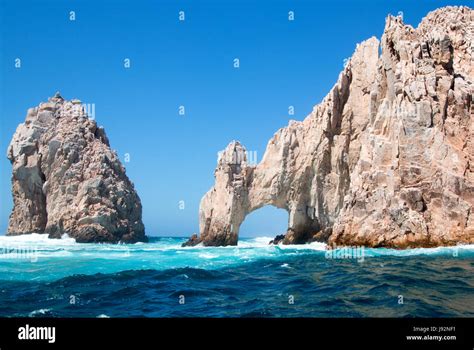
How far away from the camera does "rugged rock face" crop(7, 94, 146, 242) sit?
75.9 meters

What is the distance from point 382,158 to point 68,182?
2189 inches

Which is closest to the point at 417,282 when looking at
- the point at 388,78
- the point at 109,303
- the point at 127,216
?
the point at 109,303

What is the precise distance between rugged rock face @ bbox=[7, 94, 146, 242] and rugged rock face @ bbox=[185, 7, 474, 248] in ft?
86.6

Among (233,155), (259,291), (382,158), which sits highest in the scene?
(233,155)

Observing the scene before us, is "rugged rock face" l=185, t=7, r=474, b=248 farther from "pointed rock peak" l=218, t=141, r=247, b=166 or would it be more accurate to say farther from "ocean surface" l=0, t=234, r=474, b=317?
"ocean surface" l=0, t=234, r=474, b=317

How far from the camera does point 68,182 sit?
254 ft

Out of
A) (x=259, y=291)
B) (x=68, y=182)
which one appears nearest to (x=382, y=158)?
(x=259, y=291)

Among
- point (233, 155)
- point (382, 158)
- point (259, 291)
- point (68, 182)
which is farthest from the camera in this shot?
point (68, 182)

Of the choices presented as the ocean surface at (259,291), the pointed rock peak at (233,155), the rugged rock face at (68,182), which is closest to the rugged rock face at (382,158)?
the pointed rock peak at (233,155)

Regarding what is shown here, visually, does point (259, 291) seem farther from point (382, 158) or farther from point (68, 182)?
point (68, 182)

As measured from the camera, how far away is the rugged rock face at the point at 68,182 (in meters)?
75.9

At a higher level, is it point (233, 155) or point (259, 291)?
point (233, 155)

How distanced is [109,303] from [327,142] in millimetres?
41664

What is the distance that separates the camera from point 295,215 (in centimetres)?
5319
